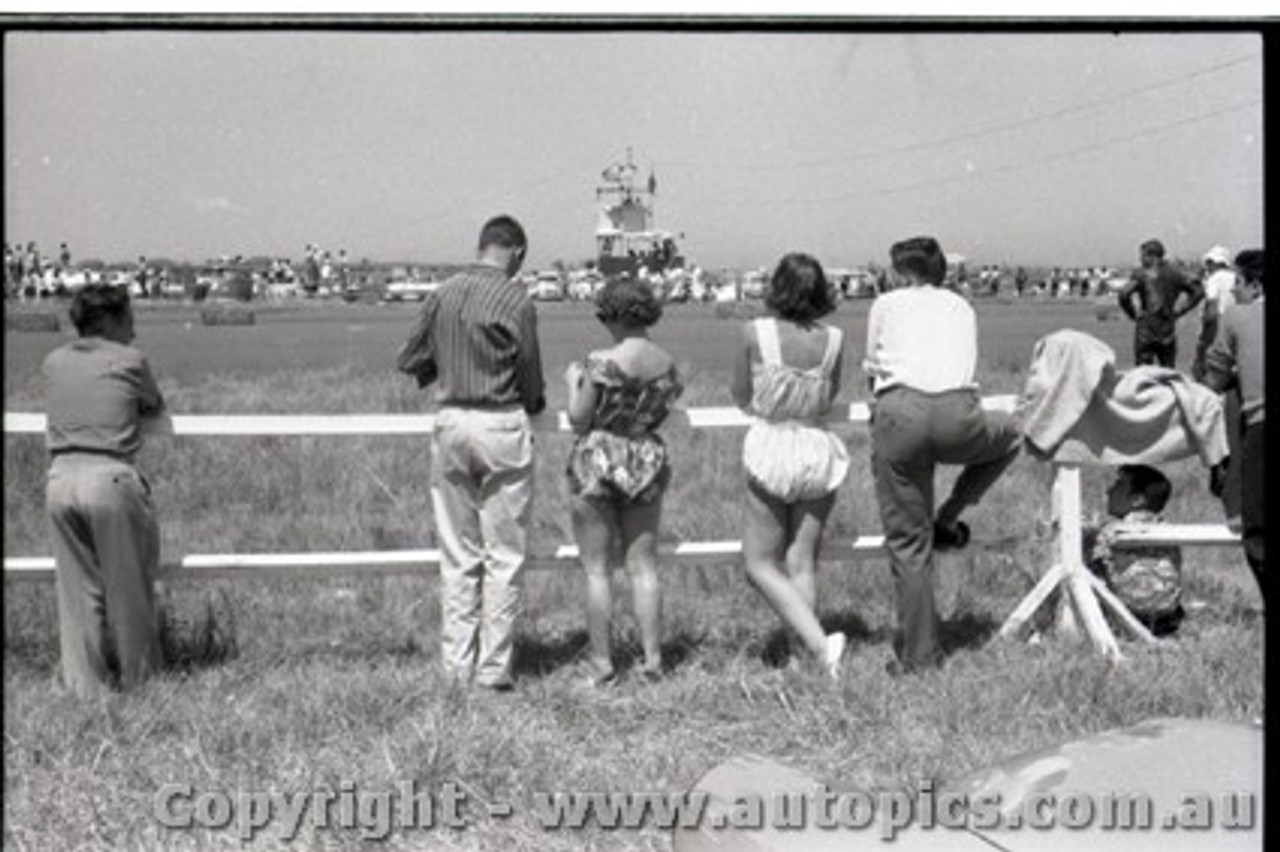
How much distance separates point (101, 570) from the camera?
3729 mm

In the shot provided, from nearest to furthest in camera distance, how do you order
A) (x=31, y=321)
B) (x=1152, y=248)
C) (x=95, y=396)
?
(x=31, y=321) < (x=1152, y=248) < (x=95, y=396)

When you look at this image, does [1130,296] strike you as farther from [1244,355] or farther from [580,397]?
[580,397]

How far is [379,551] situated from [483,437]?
76 cm

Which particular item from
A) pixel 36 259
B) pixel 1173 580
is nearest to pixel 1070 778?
pixel 36 259

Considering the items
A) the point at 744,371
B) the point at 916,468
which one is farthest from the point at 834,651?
the point at 744,371

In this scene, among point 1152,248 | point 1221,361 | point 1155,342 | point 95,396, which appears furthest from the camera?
point 1155,342

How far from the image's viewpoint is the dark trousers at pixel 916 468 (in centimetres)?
391

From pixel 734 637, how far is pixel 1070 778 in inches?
83.1

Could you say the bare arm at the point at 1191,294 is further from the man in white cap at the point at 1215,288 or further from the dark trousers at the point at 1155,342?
the dark trousers at the point at 1155,342

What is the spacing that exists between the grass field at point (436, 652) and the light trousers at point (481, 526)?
0.16m

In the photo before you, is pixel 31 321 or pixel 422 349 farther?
pixel 422 349

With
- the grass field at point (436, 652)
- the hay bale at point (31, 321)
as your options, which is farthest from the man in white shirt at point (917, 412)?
the hay bale at point (31, 321)

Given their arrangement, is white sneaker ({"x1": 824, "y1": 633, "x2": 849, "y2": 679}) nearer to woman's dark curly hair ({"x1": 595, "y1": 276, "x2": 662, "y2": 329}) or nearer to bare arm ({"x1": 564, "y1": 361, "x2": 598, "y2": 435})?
bare arm ({"x1": 564, "y1": 361, "x2": 598, "y2": 435})

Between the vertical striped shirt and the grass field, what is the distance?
0.26 feet
